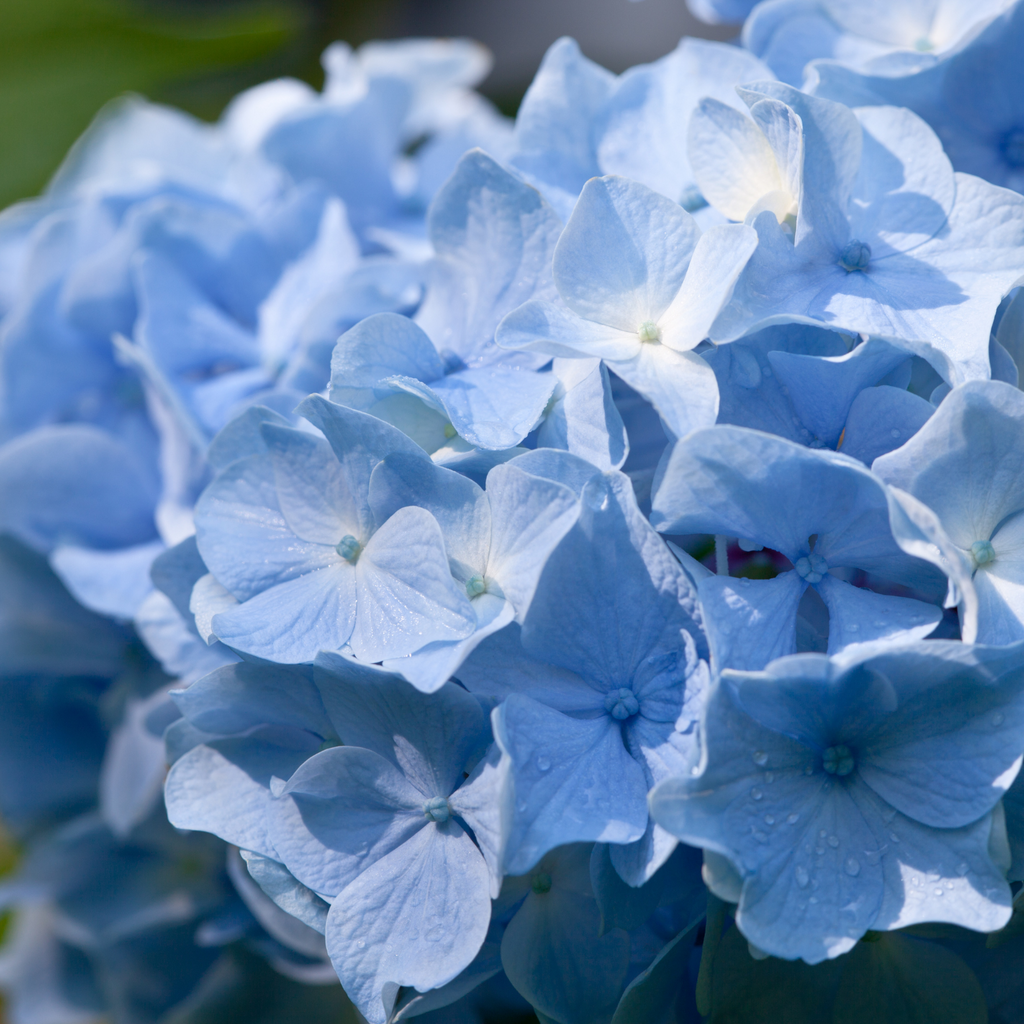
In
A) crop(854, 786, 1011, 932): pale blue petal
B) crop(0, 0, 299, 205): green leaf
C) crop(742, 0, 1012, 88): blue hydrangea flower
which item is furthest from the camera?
crop(0, 0, 299, 205): green leaf

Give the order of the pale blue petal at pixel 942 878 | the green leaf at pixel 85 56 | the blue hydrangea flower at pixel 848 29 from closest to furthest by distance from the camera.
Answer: the pale blue petal at pixel 942 878
the blue hydrangea flower at pixel 848 29
the green leaf at pixel 85 56

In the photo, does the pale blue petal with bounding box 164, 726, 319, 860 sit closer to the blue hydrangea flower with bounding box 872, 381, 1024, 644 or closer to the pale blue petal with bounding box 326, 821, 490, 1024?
the pale blue petal with bounding box 326, 821, 490, 1024

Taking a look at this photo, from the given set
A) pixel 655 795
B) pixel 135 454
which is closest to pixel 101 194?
pixel 135 454

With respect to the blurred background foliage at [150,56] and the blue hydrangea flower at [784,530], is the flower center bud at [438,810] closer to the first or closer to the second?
the blue hydrangea flower at [784,530]

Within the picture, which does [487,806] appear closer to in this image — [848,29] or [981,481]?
[981,481]

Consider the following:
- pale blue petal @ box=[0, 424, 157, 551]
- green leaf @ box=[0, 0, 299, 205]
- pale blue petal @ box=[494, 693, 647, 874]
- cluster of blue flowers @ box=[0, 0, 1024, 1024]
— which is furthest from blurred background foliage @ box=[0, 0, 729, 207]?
pale blue petal @ box=[494, 693, 647, 874]

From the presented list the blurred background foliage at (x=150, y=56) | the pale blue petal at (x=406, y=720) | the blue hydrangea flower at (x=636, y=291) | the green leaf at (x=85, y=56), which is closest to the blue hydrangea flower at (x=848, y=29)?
the blue hydrangea flower at (x=636, y=291)
